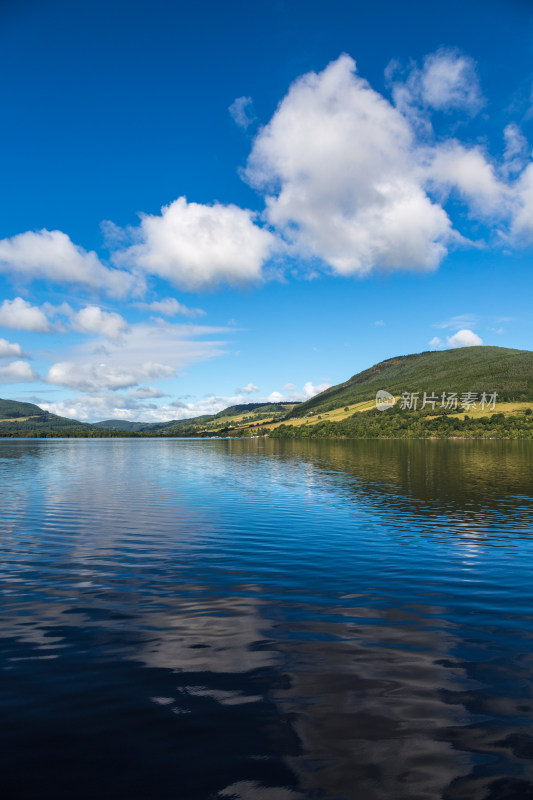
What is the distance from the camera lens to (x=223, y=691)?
12438 millimetres

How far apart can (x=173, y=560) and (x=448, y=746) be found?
62.5ft

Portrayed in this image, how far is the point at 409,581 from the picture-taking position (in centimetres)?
2258

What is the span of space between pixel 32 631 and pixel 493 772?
1544 cm

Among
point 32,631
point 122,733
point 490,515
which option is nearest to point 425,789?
point 122,733

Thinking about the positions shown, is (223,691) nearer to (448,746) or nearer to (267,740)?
(267,740)

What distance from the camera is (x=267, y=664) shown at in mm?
14000

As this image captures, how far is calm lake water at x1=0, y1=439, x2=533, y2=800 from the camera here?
9.39m

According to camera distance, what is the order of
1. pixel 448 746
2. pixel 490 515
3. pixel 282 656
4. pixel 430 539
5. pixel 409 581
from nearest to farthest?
1. pixel 448 746
2. pixel 282 656
3. pixel 409 581
4. pixel 430 539
5. pixel 490 515

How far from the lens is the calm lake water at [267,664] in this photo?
30.8 ft

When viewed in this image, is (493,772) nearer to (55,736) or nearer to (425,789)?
(425,789)

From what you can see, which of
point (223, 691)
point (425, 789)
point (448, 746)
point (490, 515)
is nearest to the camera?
point (425, 789)

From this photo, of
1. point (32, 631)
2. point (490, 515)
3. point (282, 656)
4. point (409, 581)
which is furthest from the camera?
point (490, 515)

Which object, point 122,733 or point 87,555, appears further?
point 87,555

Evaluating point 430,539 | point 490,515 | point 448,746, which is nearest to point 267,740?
point 448,746
